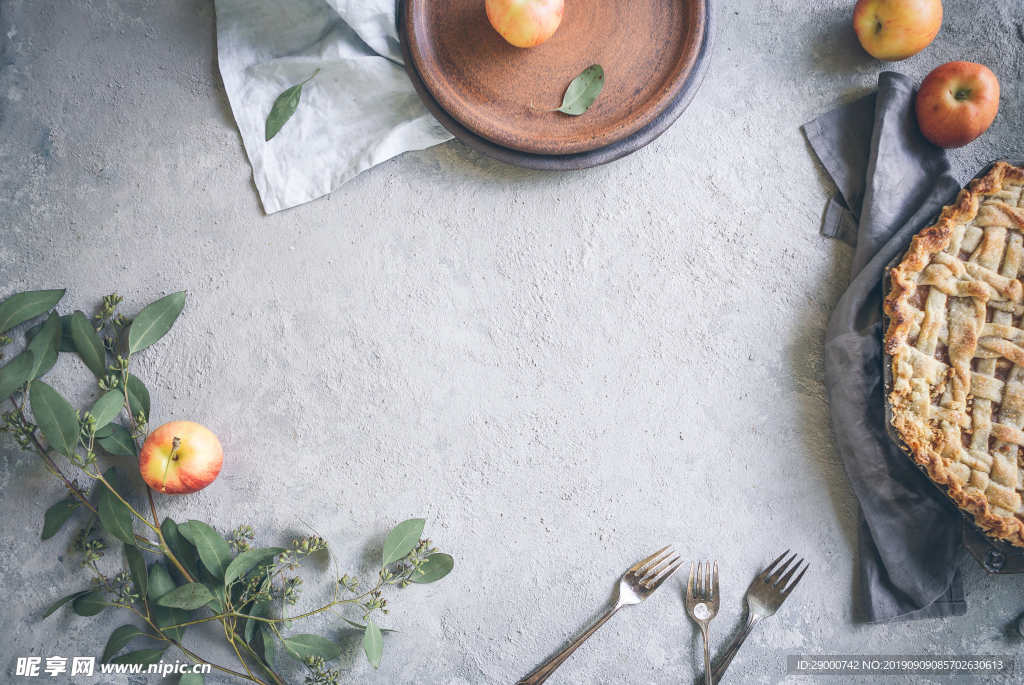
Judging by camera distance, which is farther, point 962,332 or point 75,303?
point 75,303

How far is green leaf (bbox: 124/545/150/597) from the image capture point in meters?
1.19

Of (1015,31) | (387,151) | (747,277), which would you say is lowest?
(747,277)

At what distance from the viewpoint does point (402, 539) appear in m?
1.21

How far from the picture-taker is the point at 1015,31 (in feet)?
4.34

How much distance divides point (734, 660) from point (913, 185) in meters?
1.17

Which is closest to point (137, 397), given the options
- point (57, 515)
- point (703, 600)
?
point (57, 515)

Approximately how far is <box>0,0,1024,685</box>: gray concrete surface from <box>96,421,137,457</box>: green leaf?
0.30 feet

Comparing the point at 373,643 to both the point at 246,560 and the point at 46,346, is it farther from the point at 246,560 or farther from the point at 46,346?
the point at 46,346

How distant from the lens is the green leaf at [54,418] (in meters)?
1.13

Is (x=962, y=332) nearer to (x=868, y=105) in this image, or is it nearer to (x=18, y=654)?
(x=868, y=105)

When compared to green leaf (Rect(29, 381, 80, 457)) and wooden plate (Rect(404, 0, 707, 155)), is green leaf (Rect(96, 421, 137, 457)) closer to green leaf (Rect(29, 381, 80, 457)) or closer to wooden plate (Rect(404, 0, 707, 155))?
green leaf (Rect(29, 381, 80, 457))

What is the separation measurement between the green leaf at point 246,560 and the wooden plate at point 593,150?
1010 mm

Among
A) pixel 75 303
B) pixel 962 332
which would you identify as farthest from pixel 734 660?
pixel 75 303

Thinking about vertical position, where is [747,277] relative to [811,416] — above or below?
above
